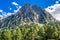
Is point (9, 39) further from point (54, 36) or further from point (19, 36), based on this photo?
point (54, 36)

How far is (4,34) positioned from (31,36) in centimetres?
2142

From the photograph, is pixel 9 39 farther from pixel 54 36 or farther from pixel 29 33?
pixel 54 36

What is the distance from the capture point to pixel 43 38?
12269 centimetres

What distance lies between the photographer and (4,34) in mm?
114125

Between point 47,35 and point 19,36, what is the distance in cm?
1921

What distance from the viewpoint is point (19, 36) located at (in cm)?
12056

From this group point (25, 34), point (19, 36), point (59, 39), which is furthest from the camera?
point (25, 34)

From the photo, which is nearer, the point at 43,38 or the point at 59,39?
the point at 59,39

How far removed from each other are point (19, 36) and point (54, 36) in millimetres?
23478

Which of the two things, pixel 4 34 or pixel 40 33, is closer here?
pixel 4 34

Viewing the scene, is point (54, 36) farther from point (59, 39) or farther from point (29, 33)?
point (29, 33)

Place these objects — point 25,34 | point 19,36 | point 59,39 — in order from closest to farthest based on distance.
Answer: point 59,39
point 19,36
point 25,34

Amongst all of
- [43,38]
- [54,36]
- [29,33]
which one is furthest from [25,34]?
[54,36]

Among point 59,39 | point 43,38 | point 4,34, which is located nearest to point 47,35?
point 43,38
